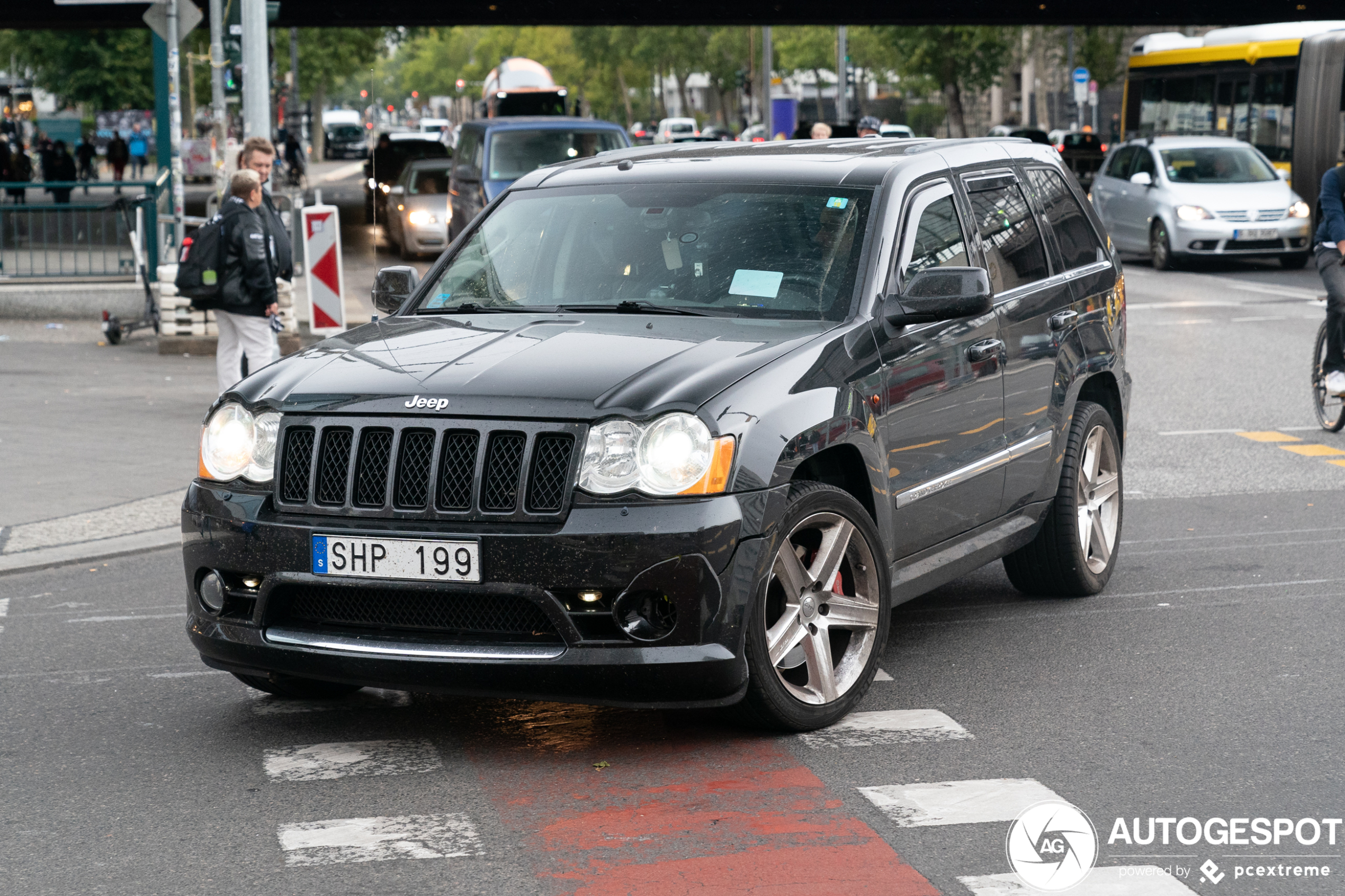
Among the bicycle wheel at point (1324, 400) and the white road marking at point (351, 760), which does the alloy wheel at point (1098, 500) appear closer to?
the white road marking at point (351, 760)

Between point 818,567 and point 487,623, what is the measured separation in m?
1.01

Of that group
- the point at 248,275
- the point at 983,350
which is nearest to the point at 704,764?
the point at 983,350

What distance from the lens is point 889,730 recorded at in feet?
17.9

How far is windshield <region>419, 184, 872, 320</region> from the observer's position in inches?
229

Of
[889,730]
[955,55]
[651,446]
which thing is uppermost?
[955,55]

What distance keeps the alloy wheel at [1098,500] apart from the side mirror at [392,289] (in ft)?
8.88

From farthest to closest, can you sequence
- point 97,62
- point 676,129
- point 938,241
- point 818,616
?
point 676,129 → point 97,62 → point 938,241 → point 818,616

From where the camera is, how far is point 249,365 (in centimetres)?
1170

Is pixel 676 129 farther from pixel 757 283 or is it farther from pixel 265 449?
pixel 265 449

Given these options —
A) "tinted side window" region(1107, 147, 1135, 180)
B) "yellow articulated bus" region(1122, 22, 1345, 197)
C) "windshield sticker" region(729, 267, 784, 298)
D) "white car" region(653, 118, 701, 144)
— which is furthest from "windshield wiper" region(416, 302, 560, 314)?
"white car" region(653, 118, 701, 144)

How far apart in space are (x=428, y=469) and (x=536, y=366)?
455 millimetres

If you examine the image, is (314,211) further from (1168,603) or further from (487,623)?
(487,623)

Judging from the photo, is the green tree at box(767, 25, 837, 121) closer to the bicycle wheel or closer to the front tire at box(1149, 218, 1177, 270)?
the front tire at box(1149, 218, 1177, 270)

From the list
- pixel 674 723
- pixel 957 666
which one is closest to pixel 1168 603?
pixel 957 666
